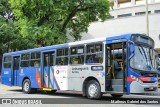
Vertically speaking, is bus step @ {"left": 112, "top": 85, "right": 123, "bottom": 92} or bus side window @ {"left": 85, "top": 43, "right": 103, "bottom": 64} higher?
bus side window @ {"left": 85, "top": 43, "right": 103, "bottom": 64}

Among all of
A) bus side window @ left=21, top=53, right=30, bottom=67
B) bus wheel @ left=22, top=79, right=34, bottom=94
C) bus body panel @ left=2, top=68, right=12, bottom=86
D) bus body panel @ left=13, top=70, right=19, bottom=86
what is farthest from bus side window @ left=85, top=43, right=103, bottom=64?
bus body panel @ left=2, top=68, right=12, bottom=86

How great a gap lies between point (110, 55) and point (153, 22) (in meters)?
40.1

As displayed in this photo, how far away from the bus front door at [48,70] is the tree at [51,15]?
9.19m

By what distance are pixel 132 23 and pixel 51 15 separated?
2696 centimetres

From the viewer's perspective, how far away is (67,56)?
1847 cm

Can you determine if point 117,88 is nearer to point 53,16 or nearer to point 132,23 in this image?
point 53,16

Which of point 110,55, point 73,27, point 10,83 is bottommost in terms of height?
point 10,83

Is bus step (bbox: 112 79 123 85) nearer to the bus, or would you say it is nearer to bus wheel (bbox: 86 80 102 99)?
the bus

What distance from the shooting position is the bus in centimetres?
1490

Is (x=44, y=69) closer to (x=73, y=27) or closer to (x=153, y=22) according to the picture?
(x=73, y=27)

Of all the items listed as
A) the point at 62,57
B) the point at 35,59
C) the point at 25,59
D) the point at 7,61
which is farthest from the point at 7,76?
the point at 62,57

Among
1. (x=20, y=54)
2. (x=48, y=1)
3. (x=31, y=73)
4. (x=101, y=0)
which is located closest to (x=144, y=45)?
(x=31, y=73)

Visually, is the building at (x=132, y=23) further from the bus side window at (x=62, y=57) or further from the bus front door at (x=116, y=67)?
the bus front door at (x=116, y=67)

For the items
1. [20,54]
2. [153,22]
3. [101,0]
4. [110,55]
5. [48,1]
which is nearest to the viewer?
[110,55]
